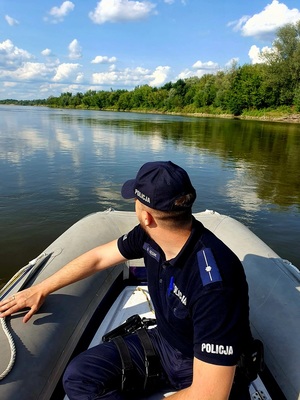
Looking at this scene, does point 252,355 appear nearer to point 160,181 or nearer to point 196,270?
point 196,270

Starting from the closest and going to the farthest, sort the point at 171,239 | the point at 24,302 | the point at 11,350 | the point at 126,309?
1. the point at 171,239
2. the point at 11,350
3. the point at 24,302
4. the point at 126,309

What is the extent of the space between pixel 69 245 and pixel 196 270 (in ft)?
5.96

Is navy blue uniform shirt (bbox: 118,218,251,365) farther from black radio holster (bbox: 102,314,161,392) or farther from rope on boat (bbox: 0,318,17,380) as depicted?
rope on boat (bbox: 0,318,17,380)

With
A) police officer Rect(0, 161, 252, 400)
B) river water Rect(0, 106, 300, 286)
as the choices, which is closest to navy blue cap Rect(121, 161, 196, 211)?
police officer Rect(0, 161, 252, 400)

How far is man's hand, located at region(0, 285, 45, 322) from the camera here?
200 centimetres

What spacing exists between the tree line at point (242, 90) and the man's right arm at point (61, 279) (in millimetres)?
49323

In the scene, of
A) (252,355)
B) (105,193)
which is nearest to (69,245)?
(252,355)

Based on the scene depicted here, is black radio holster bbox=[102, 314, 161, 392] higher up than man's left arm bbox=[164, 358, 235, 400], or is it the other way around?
man's left arm bbox=[164, 358, 235, 400]

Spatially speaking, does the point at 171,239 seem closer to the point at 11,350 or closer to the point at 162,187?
the point at 162,187

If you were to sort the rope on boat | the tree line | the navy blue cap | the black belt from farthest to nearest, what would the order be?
1. the tree line
2. the black belt
3. the rope on boat
4. the navy blue cap

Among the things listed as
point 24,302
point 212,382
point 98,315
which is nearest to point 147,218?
point 212,382

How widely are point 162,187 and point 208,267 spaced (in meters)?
0.39

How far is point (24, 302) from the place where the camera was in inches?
80.7

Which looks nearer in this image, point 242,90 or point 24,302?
point 24,302
